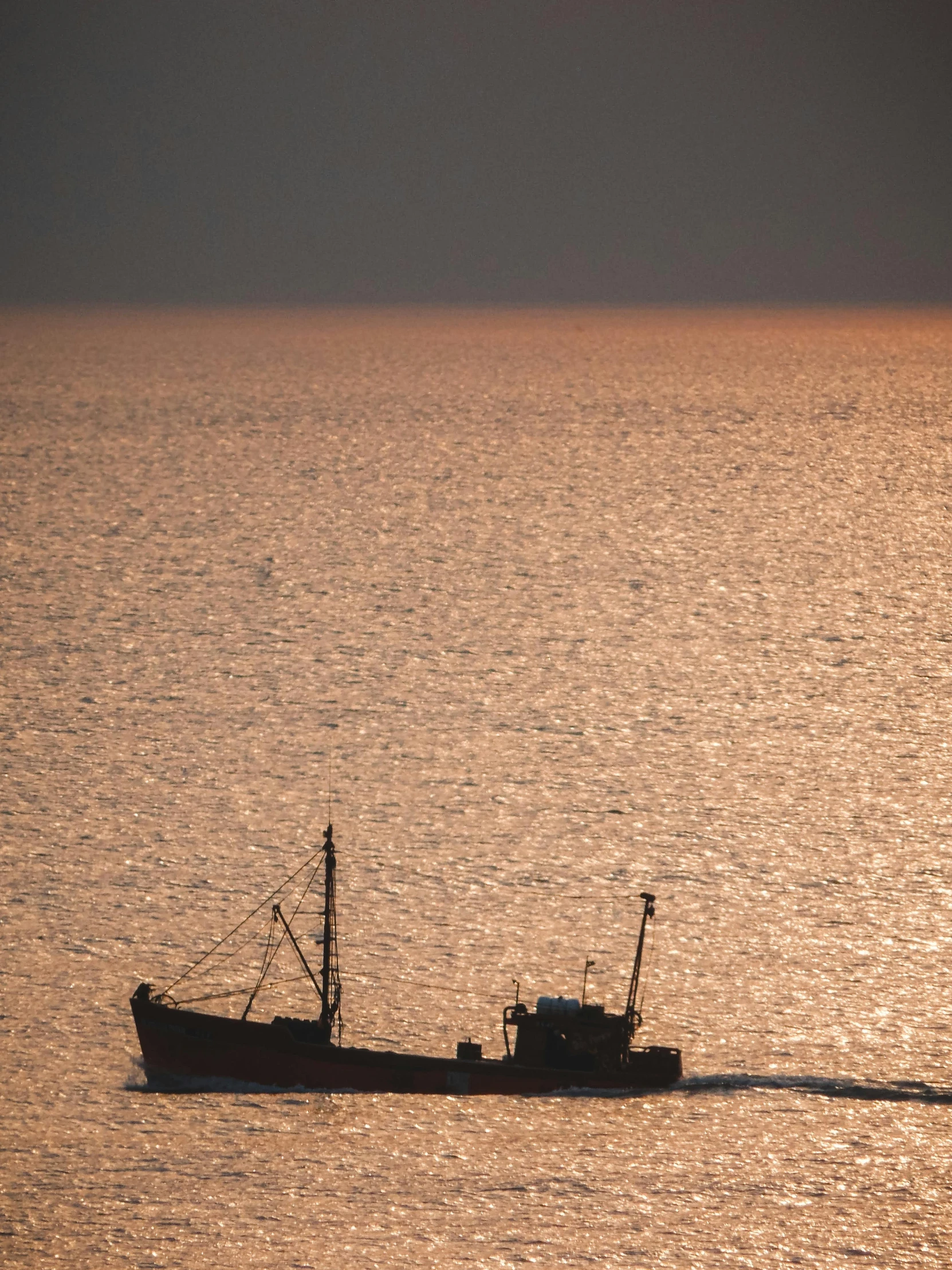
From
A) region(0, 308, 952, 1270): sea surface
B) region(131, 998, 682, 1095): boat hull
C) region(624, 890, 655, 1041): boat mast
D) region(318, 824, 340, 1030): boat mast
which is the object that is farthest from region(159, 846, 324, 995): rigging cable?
region(624, 890, 655, 1041): boat mast

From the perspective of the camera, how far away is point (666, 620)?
1485 inches

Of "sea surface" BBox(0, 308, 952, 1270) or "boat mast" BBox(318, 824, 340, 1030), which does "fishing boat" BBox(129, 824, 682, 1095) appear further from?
"sea surface" BBox(0, 308, 952, 1270)

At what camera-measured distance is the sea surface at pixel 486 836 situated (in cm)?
1648

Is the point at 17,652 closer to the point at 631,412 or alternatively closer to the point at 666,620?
the point at 666,620

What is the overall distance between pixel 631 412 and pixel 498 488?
19422 mm

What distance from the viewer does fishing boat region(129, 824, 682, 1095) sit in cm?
1827

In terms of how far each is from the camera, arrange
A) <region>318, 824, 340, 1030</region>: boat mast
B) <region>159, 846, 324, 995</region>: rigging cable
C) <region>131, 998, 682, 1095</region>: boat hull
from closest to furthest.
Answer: <region>131, 998, 682, 1095</region>: boat hull
<region>318, 824, 340, 1030</region>: boat mast
<region>159, 846, 324, 995</region>: rigging cable

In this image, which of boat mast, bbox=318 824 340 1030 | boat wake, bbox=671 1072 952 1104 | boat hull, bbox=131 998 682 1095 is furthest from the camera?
boat mast, bbox=318 824 340 1030

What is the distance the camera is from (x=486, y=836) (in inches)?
963

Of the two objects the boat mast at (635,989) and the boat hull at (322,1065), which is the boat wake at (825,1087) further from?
the boat mast at (635,989)

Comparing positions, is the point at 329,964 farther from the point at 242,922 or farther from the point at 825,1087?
the point at 825,1087

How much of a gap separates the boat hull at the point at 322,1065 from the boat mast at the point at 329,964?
456mm

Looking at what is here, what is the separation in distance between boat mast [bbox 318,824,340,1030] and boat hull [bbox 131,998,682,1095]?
456 millimetres

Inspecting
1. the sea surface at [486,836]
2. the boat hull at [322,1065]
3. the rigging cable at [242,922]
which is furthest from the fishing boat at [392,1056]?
the rigging cable at [242,922]
